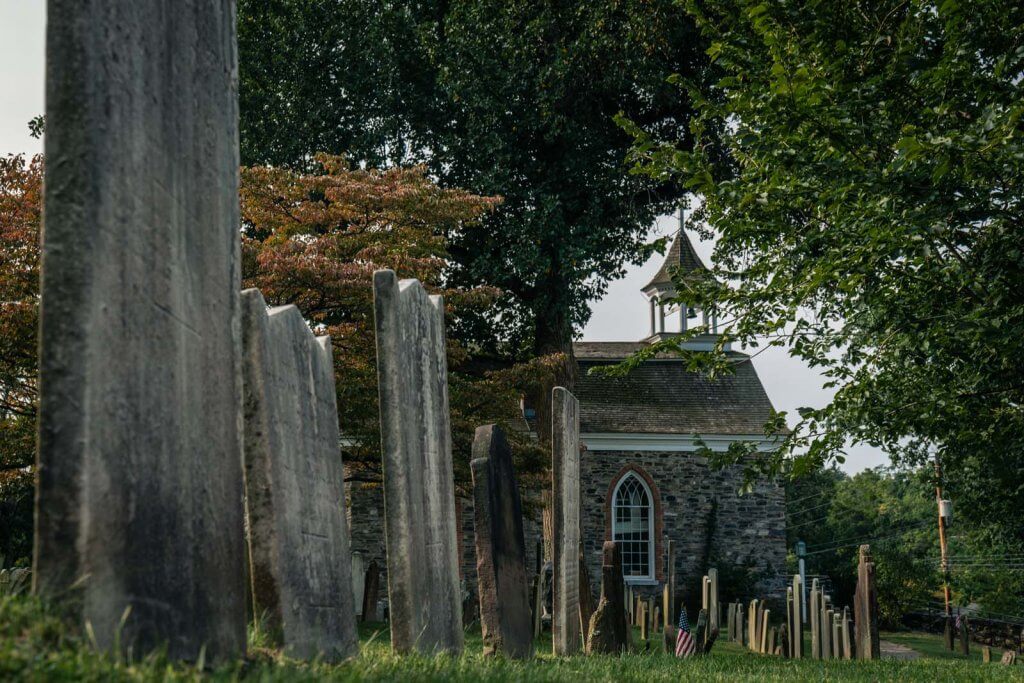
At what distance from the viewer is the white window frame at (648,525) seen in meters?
29.9

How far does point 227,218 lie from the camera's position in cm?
373

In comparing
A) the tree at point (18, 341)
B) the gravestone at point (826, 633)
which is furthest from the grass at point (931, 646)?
the tree at point (18, 341)

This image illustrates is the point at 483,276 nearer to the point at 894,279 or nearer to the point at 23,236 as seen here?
the point at 23,236

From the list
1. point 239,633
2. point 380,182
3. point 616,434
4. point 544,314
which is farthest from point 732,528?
point 239,633

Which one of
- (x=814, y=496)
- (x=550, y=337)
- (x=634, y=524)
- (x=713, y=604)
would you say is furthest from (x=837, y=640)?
(x=814, y=496)

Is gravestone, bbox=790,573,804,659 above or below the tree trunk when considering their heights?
below

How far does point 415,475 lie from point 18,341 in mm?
9681

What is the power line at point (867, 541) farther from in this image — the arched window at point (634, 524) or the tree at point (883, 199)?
the tree at point (883, 199)

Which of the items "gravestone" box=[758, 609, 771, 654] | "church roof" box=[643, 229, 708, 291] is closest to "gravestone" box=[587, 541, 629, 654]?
"gravestone" box=[758, 609, 771, 654]

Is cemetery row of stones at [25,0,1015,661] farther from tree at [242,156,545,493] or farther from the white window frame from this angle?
the white window frame

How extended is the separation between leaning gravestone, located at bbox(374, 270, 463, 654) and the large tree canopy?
582 inches

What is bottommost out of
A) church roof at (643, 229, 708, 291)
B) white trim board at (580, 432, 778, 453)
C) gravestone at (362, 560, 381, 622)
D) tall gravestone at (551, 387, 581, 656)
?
gravestone at (362, 560, 381, 622)

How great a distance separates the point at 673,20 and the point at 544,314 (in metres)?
6.38

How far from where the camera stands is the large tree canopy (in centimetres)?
2116
